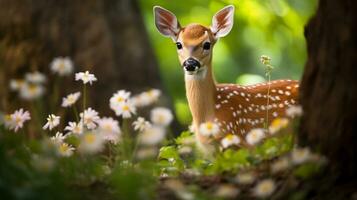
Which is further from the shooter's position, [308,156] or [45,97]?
[45,97]

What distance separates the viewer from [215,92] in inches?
317

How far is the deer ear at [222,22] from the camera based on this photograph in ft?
26.7

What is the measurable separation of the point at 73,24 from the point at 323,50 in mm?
6056

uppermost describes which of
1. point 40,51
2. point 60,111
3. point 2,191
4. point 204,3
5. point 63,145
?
point 204,3

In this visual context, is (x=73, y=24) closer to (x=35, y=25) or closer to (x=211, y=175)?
(x=35, y=25)

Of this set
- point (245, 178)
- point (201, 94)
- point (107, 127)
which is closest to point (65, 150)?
point (107, 127)

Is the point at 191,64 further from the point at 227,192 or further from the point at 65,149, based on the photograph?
the point at 227,192

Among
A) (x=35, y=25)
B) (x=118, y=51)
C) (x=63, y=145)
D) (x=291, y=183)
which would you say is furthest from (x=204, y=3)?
(x=291, y=183)

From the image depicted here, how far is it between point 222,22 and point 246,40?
6.25 meters

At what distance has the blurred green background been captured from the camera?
12055mm

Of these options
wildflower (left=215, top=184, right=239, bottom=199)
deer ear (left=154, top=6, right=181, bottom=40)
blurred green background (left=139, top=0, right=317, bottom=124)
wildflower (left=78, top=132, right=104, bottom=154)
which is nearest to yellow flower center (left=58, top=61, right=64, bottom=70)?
wildflower (left=78, top=132, right=104, bottom=154)

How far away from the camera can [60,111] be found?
10.3 m

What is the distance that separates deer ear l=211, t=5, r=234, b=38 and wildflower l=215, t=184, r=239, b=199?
329 centimetres

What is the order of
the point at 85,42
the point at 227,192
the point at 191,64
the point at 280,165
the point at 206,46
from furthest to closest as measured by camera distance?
the point at 85,42 < the point at 206,46 < the point at 191,64 < the point at 280,165 < the point at 227,192
